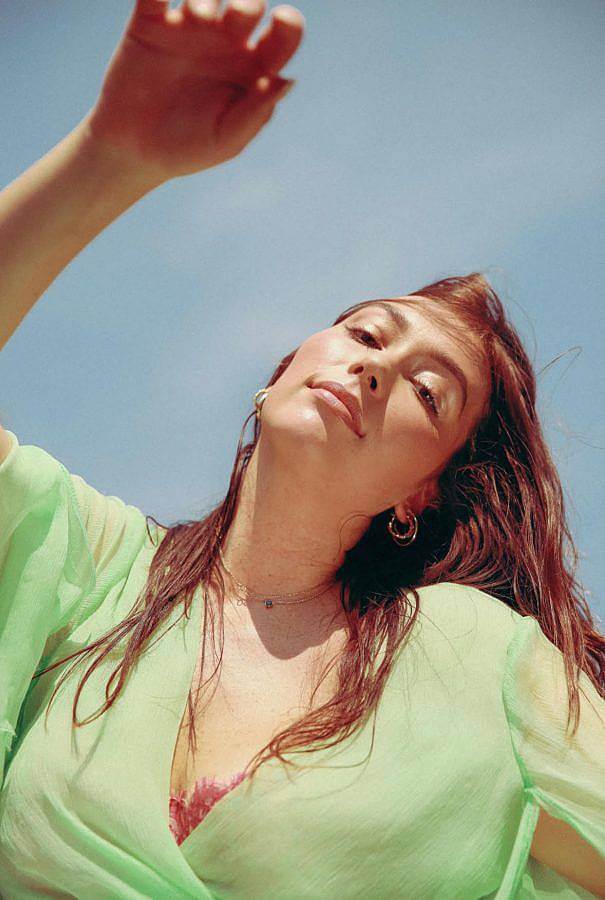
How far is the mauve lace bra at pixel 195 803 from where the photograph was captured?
2.26 meters

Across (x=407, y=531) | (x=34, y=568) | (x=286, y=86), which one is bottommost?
(x=407, y=531)

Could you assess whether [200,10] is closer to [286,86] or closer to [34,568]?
[286,86]

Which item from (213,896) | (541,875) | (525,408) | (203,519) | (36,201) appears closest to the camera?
(36,201)

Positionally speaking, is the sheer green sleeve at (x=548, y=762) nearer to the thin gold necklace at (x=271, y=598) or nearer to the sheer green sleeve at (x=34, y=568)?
the thin gold necklace at (x=271, y=598)

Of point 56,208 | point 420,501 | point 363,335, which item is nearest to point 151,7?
point 56,208

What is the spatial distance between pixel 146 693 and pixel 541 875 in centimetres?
101

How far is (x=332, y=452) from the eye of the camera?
283cm

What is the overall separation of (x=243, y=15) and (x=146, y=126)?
23 cm

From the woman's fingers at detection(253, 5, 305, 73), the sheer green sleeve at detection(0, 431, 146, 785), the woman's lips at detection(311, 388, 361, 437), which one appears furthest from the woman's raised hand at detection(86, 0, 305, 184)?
the woman's lips at detection(311, 388, 361, 437)

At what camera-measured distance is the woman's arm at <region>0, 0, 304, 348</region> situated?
4.66ft

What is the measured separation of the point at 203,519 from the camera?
307 cm

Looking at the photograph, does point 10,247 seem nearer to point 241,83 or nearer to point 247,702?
point 241,83

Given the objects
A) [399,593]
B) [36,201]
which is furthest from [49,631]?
[36,201]

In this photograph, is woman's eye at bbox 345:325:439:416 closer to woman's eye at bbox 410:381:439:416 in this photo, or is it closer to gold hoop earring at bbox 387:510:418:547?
woman's eye at bbox 410:381:439:416
